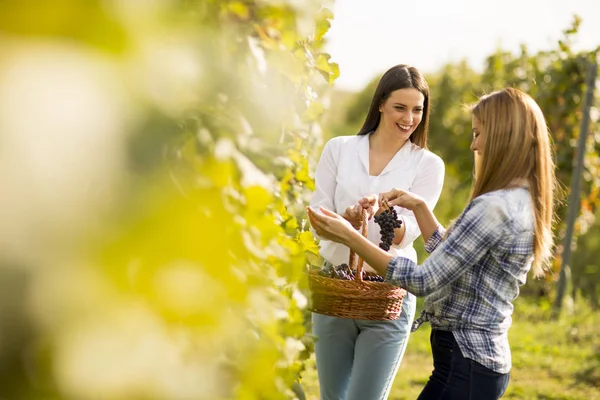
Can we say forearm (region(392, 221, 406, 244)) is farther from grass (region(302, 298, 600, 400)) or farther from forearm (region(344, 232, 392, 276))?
grass (region(302, 298, 600, 400))

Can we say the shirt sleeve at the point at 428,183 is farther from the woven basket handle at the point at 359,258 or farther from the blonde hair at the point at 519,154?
the blonde hair at the point at 519,154

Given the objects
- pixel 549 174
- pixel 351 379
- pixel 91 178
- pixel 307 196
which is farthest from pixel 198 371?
pixel 351 379

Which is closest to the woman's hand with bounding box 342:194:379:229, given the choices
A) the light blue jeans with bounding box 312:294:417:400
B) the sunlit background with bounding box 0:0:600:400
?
the light blue jeans with bounding box 312:294:417:400

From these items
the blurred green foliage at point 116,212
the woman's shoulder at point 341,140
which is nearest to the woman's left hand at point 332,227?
the woman's shoulder at point 341,140

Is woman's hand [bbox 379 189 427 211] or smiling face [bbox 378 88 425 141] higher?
smiling face [bbox 378 88 425 141]

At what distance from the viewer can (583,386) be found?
5.66m

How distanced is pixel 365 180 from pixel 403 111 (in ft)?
1.07

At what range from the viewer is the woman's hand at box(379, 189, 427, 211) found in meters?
2.79

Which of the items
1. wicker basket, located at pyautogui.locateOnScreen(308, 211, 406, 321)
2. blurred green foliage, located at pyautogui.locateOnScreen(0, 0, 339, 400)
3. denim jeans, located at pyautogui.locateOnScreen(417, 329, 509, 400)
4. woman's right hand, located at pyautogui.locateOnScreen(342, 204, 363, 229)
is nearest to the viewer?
blurred green foliage, located at pyautogui.locateOnScreen(0, 0, 339, 400)

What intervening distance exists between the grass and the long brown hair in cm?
248

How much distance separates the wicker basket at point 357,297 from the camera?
2594 millimetres

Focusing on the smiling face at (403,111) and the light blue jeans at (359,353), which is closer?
the light blue jeans at (359,353)

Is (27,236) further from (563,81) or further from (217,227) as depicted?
(563,81)

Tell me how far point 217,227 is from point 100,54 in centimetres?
29
